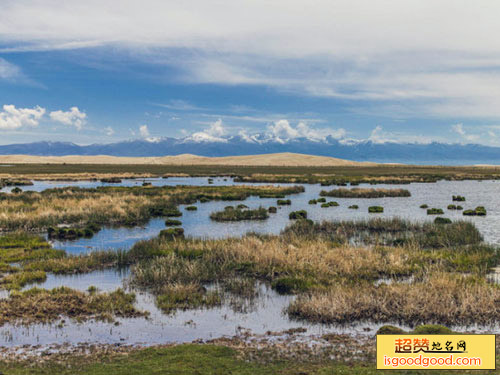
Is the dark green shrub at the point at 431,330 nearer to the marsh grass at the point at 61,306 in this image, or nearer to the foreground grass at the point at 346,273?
the foreground grass at the point at 346,273

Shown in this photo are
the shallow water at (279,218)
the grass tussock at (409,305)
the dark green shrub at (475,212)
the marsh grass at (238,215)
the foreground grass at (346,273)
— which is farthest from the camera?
the dark green shrub at (475,212)

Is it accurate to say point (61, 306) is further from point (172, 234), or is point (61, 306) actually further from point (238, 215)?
point (238, 215)

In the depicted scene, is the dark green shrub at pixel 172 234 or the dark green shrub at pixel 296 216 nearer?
the dark green shrub at pixel 172 234

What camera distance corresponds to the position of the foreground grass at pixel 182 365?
38.4 ft

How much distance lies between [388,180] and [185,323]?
93.0 meters

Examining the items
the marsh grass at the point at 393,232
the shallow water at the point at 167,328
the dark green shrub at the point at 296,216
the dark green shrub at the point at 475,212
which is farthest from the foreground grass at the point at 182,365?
the dark green shrub at the point at 475,212

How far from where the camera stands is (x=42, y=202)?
158ft


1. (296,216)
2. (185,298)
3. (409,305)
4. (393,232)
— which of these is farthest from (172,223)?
(409,305)

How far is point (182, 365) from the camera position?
39.8 feet

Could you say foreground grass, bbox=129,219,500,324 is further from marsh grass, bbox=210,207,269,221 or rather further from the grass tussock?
marsh grass, bbox=210,207,269,221

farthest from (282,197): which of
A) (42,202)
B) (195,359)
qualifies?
(195,359)

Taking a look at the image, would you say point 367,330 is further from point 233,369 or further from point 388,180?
point 388,180

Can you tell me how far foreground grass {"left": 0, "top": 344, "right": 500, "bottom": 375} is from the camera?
1170cm

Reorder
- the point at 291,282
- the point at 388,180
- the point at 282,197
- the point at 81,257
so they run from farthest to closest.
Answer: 1. the point at 388,180
2. the point at 282,197
3. the point at 81,257
4. the point at 291,282
